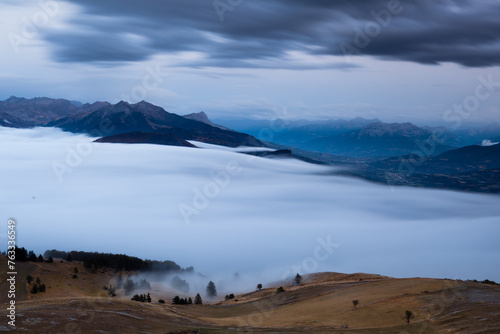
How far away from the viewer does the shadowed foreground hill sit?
139ft

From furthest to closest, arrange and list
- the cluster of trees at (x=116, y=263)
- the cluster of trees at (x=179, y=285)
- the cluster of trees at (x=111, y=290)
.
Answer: the cluster of trees at (x=116, y=263) < the cluster of trees at (x=179, y=285) < the cluster of trees at (x=111, y=290)

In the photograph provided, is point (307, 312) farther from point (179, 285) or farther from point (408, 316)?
point (179, 285)

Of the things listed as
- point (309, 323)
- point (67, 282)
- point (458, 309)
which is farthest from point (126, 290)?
point (458, 309)

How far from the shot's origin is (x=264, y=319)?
193ft

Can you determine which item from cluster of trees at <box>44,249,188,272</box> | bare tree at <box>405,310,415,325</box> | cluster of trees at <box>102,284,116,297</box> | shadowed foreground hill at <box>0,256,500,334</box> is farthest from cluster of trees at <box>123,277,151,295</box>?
bare tree at <box>405,310,415,325</box>

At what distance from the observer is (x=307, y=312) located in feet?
196

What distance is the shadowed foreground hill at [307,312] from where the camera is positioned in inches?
1672

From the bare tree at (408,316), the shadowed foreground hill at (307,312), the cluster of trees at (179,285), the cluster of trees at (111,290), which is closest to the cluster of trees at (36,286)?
the shadowed foreground hill at (307,312)

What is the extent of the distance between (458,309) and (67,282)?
249 ft

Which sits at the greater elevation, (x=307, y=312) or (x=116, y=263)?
(x=116, y=263)

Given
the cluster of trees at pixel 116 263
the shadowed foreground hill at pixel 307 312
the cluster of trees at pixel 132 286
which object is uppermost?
the cluster of trees at pixel 116 263

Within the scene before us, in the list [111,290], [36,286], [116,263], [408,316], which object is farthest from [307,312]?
[116,263]

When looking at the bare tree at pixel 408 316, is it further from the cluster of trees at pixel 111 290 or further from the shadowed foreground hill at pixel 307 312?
the cluster of trees at pixel 111 290

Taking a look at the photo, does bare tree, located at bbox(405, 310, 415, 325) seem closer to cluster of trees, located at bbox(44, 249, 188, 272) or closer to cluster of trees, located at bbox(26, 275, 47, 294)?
cluster of trees, located at bbox(26, 275, 47, 294)
